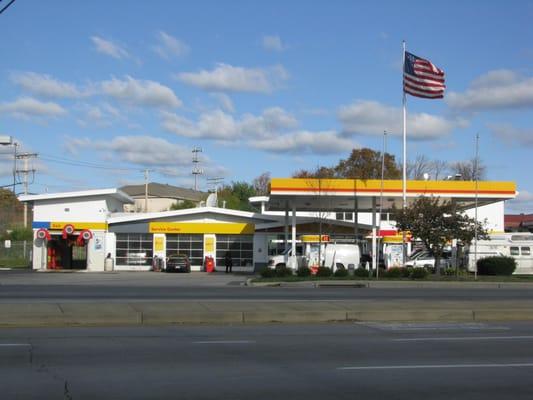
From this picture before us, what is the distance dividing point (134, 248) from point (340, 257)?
65.8ft

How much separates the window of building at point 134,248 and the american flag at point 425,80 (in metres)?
25.7

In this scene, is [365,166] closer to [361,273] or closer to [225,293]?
[361,273]

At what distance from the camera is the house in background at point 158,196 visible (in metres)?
121

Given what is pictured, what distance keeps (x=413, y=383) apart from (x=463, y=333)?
6.19 metres

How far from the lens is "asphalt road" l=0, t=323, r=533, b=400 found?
898 cm

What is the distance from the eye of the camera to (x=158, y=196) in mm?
122250

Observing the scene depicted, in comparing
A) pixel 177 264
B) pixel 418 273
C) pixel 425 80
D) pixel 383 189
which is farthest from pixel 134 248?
pixel 425 80

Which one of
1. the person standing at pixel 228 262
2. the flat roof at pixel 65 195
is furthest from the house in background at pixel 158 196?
the person standing at pixel 228 262

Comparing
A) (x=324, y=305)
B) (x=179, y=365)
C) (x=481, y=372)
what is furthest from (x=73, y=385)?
(x=324, y=305)

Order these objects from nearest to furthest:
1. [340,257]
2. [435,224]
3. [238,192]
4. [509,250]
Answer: [435,224], [340,257], [509,250], [238,192]

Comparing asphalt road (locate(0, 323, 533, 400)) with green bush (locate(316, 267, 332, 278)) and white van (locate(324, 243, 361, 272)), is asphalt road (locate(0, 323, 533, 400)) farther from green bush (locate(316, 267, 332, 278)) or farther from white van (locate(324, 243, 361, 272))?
white van (locate(324, 243, 361, 272))

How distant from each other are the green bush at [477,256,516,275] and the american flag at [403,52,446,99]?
33.4 ft

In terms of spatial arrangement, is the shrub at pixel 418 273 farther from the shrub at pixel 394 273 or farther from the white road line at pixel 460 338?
the white road line at pixel 460 338

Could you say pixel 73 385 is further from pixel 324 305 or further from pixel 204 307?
pixel 324 305
